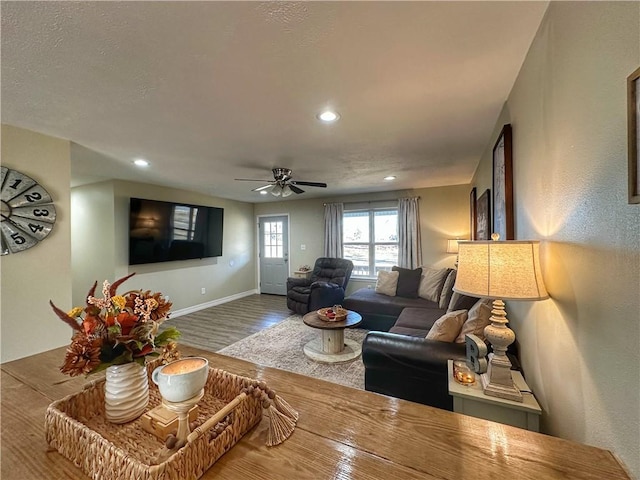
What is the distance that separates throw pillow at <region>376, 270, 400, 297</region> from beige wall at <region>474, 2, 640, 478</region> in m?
2.93

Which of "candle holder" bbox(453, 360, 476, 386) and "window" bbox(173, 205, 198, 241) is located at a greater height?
"window" bbox(173, 205, 198, 241)

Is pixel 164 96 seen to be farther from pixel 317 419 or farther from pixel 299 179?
pixel 299 179

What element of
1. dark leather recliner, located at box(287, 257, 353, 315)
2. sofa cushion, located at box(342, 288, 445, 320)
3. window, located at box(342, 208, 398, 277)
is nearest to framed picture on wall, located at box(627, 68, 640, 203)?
sofa cushion, located at box(342, 288, 445, 320)

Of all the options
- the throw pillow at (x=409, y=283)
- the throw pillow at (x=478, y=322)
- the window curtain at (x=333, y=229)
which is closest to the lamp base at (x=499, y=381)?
the throw pillow at (x=478, y=322)

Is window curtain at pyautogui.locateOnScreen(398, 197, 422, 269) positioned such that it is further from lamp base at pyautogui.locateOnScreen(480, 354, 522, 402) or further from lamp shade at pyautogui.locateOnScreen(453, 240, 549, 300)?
lamp shade at pyautogui.locateOnScreen(453, 240, 549, 300)

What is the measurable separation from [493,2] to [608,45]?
55 cm

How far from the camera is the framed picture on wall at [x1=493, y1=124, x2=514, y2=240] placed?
5.72 feet

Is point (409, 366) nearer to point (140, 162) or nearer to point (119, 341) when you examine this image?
point (119, 341)

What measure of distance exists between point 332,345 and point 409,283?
1.81m

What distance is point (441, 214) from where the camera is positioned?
4.94 meters

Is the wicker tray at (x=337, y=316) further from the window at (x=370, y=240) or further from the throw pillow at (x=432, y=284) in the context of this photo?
the window at (x=370, y=240)

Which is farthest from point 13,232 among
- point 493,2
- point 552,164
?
point 552,164

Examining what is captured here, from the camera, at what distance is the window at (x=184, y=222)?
187 inches

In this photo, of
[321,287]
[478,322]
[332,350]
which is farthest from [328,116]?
[321,287]
